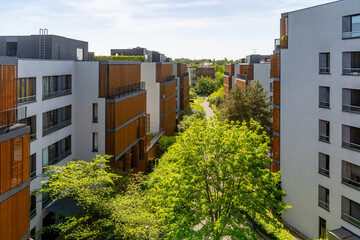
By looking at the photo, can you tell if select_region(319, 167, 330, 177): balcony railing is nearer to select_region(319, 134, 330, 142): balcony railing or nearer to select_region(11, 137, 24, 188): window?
select_region(319, 134, 330, 142): balcony railing

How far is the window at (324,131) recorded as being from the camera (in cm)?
2470

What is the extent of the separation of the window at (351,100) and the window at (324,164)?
13.7 feet

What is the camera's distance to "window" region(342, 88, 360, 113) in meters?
22.5

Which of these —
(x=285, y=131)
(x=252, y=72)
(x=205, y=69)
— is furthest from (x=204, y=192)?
(x=205, y=69)

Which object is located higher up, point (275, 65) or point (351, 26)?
point (351, 26)

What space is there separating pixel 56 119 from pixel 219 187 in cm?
1466

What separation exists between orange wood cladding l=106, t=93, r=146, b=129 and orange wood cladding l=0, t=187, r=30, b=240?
46.7 feet

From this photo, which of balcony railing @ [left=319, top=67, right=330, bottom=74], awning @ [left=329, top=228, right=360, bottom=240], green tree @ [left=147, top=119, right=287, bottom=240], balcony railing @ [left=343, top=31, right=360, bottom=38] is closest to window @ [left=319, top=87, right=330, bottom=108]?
balcony railing @ [left=319, top=67, right=330, bottom=74]

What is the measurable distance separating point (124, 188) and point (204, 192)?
10228mm

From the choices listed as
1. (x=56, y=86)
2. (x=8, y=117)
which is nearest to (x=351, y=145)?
(x=8, y=117)

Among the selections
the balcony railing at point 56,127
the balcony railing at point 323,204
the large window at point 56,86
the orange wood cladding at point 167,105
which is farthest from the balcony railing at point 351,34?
the orange wood cladding at point 167,105

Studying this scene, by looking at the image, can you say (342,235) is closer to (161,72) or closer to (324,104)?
(324,104)

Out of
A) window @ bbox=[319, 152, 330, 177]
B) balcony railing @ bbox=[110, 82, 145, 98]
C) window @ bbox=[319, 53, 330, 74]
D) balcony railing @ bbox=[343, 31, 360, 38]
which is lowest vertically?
window @ bbox=[319, 152, 330, 177]

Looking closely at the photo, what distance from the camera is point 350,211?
2261 centimetres
